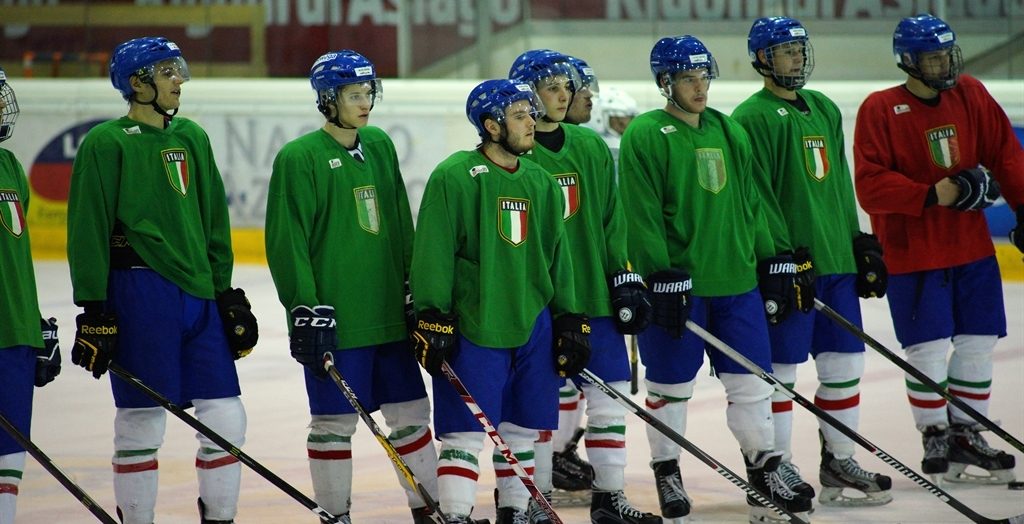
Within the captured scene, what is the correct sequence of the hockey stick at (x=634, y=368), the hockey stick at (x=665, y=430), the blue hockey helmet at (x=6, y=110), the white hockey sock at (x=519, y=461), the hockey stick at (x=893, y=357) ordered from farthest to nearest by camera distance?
1. the hockey stick at (x=634, y=368)
2. the hockey stick at (x=893, y=357)
3. the hockey stick at (x=665, y=430)
4. the white hockey sock at (x=519, y=461)
5. the blue hockey helmet at (x=6, y=110)

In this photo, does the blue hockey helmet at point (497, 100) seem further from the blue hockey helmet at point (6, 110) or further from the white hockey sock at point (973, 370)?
the white hockey sock at point (973, 370)

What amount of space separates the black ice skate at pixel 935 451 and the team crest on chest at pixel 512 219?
1.92 metres

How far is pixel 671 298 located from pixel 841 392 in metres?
0.83

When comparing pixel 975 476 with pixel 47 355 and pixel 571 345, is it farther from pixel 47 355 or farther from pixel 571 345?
pixel 47 355

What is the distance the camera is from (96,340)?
401 cm

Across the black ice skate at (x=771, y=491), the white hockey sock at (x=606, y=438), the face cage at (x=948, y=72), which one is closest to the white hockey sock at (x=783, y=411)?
the black ice skate at (x=771, y=491)

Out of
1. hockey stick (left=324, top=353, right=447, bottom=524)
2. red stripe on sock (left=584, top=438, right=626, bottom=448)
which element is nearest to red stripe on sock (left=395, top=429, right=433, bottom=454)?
hockey stick (left=324, top=353, right=447, bottom=524)

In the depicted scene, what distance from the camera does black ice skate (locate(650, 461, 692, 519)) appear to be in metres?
4.61

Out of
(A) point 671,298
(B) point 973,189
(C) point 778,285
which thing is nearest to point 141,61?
(A) point 671,298

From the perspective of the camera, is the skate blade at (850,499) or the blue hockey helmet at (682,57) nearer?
the blue hockey helmet at (682,57)

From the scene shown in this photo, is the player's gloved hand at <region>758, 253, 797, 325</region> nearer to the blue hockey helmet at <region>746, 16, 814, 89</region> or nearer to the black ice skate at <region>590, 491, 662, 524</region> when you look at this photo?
Answer: the blue hockey helmet at <region>746, 16, 814, 89</region>

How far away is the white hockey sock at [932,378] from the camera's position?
16.9 feet

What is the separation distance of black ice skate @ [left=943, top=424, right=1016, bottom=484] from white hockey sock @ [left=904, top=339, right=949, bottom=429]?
3.0 inches

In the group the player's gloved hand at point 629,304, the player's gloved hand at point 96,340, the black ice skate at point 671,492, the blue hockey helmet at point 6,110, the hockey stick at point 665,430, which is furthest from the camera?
the black ice skate at point 671,492
